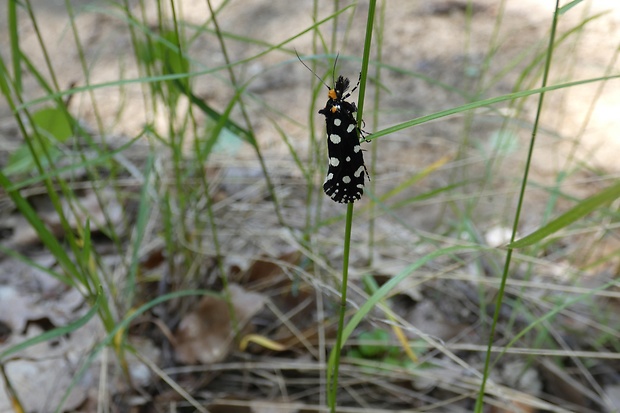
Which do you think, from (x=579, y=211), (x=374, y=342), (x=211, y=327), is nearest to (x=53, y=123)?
(x=211, y=327)

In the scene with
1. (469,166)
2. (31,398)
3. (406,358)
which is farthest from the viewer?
(469,166)

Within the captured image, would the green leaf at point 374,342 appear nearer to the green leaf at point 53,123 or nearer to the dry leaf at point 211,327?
the dry leaf at point 211,327

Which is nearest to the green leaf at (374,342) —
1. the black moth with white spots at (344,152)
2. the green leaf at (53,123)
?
the black moth with white spots at (344,152)

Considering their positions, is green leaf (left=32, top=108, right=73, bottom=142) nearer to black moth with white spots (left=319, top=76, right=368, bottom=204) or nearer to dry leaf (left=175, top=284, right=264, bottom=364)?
dry leaf (left=175, top=284, right=264, bottom=364)

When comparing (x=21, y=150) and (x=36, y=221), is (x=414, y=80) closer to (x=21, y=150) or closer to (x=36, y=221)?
(x=21, y=150)

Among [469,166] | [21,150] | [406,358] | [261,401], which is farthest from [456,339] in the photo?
[21,150]

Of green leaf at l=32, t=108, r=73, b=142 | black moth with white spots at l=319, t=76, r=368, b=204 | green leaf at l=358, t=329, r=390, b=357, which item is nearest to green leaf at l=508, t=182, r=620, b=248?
black moth with white spots at l=319, t=76, r=368, b=204
